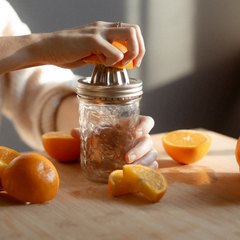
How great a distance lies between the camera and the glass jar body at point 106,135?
0.57 m

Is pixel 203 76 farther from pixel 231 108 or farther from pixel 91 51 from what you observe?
pixel 91 51

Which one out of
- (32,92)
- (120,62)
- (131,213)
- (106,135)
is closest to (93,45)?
(120,62)

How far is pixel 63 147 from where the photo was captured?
0.67 meters

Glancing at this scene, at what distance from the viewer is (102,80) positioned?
57 centimetres

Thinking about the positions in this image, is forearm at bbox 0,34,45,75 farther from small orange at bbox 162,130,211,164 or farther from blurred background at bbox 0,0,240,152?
blurred background at bbox 0,0,240,152

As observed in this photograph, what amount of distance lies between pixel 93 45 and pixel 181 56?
5.52 ft

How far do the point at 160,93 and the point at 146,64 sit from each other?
22 centimetres

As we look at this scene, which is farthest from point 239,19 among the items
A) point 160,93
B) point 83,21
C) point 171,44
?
point 83,21

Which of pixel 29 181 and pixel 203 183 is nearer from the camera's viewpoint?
pixel 29 181

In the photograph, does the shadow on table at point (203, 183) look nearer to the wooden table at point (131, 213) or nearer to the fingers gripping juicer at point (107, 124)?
the wooden table at point (131, 213)

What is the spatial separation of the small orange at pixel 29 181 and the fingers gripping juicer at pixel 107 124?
0.37ft

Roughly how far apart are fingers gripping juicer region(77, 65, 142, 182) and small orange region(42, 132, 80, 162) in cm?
9

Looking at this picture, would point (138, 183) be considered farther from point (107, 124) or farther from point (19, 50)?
point (19, 50)

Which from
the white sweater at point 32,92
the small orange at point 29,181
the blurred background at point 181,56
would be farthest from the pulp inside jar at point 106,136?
the blurred background at point 181,56
